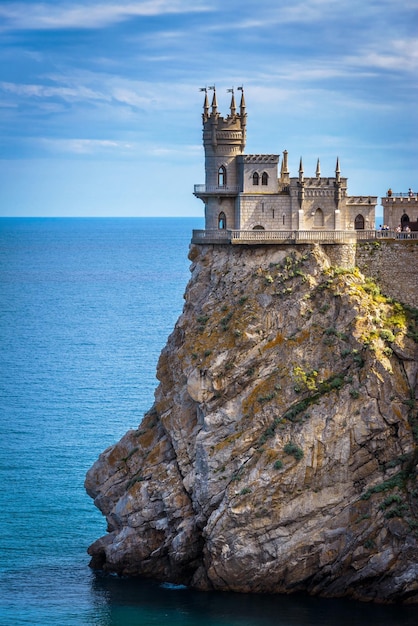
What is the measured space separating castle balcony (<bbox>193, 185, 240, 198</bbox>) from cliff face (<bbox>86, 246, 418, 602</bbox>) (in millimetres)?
3482

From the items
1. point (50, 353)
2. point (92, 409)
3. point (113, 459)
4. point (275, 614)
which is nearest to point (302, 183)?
point (113, 459)

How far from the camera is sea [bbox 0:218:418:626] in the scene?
6769 centimetres

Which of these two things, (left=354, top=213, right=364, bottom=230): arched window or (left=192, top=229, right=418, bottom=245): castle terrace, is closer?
(left=192, top=229, right=418, bottom=245): castle terrace

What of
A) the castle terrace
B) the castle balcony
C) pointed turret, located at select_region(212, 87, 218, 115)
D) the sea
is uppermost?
pointed turret, located at select_region(212, 87, 218, 115)

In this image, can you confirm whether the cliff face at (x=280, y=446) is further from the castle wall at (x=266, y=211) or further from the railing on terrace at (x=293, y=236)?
the castle wall at (x=266, y=211)

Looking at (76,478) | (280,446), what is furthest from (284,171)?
(76,478)

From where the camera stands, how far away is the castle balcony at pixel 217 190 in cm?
7738

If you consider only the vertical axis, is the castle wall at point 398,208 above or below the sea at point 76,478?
above

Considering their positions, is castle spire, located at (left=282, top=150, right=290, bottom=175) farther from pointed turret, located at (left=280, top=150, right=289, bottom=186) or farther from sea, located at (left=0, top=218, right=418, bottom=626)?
sea, located at (left=0, top=218, right=418, bottom=626)

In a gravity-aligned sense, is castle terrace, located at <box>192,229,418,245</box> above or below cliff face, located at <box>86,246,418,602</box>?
above

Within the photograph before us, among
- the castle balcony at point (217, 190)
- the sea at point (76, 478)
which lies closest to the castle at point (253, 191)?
the castle balcony at point (217, 190)

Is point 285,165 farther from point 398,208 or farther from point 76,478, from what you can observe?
point 76,478

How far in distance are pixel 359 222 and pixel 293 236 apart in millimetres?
5555

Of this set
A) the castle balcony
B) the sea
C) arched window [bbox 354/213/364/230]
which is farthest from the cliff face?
arched window [bbox 354/213/364/230]
